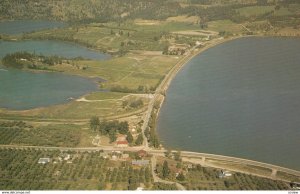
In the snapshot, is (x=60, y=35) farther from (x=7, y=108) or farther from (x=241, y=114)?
(x=241, y=114)

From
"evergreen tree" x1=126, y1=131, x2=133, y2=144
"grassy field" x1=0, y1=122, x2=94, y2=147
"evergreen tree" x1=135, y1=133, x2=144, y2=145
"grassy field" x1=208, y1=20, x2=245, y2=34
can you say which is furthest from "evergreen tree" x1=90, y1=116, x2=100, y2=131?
"grassy field" x1=208, y1=20, x2=245, y2=34

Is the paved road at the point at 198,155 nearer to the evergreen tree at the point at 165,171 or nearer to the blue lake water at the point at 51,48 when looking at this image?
the evergreen tree at the point at 165,171

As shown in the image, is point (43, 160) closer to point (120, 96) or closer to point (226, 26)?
point (120, 96)

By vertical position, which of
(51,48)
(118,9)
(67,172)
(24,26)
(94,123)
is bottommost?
(67,172)

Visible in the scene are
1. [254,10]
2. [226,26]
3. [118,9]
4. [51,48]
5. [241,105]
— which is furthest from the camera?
[118,9]

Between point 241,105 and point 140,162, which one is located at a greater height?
point 241,105

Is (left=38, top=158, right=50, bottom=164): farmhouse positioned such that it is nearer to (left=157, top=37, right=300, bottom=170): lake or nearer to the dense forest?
(left=157, top=37, right=300, bottom=170): lake

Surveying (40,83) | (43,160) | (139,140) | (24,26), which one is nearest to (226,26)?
(24,26)
